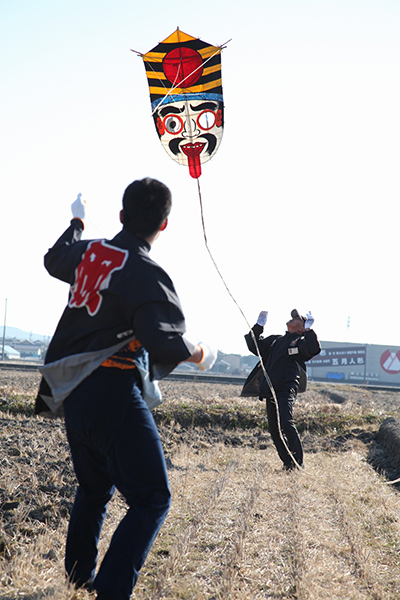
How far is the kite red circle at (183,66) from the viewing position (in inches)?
248

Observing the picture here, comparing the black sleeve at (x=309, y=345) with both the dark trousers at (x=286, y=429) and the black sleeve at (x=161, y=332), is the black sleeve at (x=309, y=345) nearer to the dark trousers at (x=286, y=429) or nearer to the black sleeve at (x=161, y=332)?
the dark trousers at (x=286, y=429)

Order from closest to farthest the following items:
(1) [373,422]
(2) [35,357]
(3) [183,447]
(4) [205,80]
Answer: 1. (4) [205,80]
2. (3) [183,447]
3. (1) [373,422]
4. (2) [35,357]

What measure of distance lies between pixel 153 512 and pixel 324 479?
12.0 feet

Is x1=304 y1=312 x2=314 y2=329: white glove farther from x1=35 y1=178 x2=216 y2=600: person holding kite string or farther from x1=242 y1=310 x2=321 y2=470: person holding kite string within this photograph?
x1=35 y1=178 x2=216 y2=600: person holding kite string

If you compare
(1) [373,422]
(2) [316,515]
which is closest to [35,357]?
(1) [373,422]

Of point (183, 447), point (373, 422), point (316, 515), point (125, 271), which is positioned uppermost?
point (125, 271)

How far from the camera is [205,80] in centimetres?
634

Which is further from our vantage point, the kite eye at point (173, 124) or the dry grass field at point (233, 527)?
the kite eye at point (173, 124)

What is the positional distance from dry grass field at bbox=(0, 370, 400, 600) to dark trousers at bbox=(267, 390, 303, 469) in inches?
6.6

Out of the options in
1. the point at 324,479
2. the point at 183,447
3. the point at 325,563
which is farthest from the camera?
the point at 183,447

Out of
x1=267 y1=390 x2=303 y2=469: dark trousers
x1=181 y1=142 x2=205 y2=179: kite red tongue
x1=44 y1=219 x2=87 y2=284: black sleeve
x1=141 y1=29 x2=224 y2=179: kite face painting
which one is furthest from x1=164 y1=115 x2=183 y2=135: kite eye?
x1=44 y1=219 x2=87 y2=284: black sleeve

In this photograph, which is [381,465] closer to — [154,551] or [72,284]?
[154,551]

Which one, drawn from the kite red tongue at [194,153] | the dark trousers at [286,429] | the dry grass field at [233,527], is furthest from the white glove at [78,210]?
the dark trousers at [286,429]

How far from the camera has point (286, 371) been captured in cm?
663
